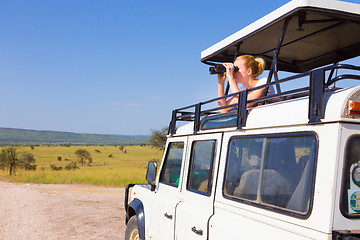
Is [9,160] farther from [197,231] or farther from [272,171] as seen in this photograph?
[272,171]

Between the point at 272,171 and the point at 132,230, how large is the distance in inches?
126

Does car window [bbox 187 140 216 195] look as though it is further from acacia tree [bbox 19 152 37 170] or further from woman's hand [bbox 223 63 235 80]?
acacia tree [bbox 19 152 37 170]

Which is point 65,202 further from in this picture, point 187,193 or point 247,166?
point 247,166

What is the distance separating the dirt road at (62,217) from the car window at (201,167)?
15.8ft

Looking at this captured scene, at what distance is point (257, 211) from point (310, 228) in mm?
522

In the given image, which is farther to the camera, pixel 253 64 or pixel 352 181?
pixel 253 64

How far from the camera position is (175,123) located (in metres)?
4.71

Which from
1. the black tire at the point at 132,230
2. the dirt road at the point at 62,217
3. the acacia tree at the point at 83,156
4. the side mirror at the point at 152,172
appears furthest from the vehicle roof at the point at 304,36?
the acacia tree at the point at 83,156

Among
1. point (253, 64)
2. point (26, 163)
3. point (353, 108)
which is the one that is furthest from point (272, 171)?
point (26, 163)

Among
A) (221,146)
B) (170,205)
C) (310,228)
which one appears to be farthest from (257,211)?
(170,205)

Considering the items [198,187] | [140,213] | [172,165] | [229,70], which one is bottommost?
[140,213]

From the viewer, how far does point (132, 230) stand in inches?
211

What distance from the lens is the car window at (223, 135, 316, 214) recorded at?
237 cm

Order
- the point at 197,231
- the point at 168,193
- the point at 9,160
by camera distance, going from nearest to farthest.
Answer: the point at 197,231 → the point at 168,193 → the point at 9,160
